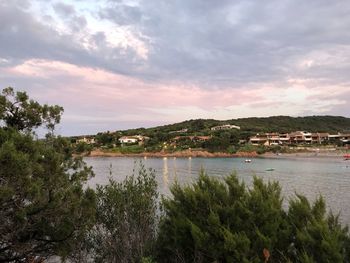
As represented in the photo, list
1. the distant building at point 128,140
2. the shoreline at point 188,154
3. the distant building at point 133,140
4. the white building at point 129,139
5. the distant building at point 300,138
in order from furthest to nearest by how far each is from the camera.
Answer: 1. the white building at point 129,139
2. the distant building at point 128,140
3. the distant building at point 133,140
4. the distant building at point 300,138
5. the shoreline at point 188,154

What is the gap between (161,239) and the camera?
35.6 feet

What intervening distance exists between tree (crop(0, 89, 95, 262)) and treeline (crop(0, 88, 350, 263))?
0.08ft

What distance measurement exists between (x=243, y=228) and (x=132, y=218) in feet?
11.8

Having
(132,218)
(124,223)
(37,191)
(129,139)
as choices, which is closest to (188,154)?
(129,139)

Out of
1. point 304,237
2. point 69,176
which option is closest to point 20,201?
point 69,176

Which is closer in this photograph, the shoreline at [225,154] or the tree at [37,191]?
the tree at [37,191]

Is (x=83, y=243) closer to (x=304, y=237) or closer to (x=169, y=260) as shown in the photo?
(x=169, y=260)

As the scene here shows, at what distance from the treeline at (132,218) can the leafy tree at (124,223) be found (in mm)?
32

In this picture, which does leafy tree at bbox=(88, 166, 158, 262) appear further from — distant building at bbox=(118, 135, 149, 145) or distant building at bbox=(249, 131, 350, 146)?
distant building at bbox=(249, 131, 350, 146)

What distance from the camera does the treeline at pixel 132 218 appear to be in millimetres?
8859

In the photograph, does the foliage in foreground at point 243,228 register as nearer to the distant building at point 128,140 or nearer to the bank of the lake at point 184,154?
the bank of the lake at point 184,154

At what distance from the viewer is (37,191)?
872cm

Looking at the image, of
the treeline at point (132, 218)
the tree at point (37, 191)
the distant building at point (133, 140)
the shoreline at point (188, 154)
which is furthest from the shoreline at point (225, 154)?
the tree at point (37, 191)

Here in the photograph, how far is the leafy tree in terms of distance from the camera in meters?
10.9
